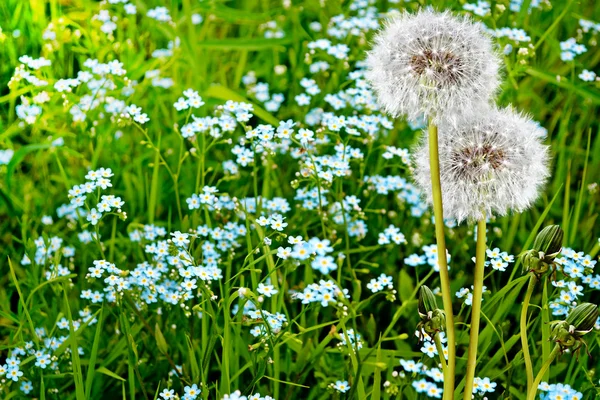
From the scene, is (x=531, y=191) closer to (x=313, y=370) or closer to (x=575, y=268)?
(x=575, y=268)

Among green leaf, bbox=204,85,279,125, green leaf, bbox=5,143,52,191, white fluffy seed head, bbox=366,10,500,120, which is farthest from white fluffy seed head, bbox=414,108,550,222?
green leaf, bbox=5,143,52,191

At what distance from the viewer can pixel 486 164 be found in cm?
157

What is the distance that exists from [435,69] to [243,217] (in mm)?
1226

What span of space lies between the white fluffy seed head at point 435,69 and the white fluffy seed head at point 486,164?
0.06 meters

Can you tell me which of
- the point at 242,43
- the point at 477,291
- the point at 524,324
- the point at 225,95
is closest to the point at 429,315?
the point at 477,291

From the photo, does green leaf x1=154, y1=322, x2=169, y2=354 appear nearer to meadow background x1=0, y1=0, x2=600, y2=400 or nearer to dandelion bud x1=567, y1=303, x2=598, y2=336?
meadow background x1=0, y1=0, x2=600, y2=400

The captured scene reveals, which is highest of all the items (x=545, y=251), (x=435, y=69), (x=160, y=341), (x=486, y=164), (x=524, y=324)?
(x=435, y=69)

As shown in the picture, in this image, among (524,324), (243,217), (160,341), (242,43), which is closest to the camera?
(524,324)

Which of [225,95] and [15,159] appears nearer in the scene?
[15,159]

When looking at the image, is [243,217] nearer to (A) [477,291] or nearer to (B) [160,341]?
(B) [160,341]

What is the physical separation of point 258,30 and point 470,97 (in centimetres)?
243

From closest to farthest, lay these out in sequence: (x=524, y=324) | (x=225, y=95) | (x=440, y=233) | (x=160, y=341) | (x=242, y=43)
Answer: (x=440, y=233) → (x=524, y=324) → (x=160, y=341) → (x=225, y=95) → (x=242, y=43)

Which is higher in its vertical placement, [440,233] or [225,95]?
[440,233]

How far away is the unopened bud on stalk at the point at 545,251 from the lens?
154 cm
